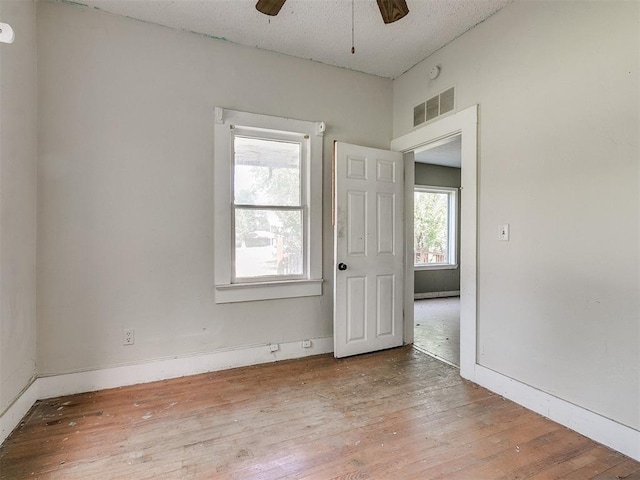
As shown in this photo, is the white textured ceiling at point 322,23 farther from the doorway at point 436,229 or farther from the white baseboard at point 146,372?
Result: the doorway at point 436,229

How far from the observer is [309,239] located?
321cm

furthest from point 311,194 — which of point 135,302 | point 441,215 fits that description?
point 441,215

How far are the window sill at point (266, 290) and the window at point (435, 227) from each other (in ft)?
12.4

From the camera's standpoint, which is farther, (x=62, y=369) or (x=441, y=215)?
(x=441, y=215)

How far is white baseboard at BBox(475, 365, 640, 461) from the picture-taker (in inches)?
69.8

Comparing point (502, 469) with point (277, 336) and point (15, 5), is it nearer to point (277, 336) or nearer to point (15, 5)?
point (277, 336)

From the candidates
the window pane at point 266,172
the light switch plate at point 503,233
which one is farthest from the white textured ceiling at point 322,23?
the light switch plate at point 503,233

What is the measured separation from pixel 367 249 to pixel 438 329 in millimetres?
1746

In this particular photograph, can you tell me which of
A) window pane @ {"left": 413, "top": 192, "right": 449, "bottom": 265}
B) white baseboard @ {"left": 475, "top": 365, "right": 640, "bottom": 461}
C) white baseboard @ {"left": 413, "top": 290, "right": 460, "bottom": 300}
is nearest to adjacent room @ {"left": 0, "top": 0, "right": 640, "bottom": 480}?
white baseboard @ {"left": 475, "top": 365, "right": 640, "bottom": 461}

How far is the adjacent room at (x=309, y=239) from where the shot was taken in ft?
5.99

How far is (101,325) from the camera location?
2.51 m

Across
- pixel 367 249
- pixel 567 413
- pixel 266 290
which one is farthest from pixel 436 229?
pixel 567 413

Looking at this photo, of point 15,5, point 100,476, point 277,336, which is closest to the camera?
point 100,476

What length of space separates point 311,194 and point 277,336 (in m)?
1.40
